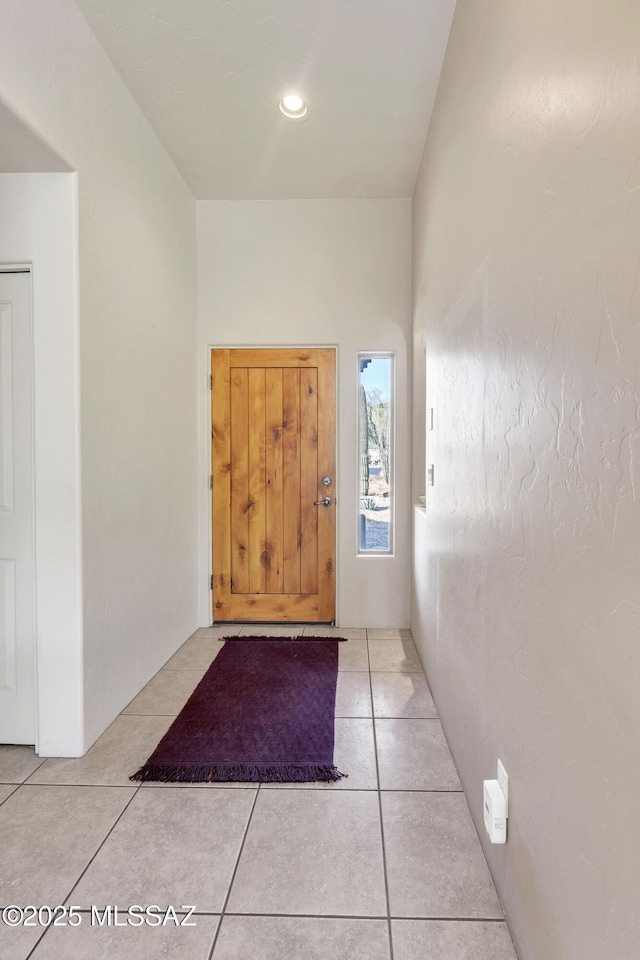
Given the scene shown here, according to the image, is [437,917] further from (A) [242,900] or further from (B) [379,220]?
(B) [379,220]

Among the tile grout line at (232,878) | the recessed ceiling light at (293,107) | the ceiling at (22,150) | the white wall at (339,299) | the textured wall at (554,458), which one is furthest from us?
the white wall at (339,299)

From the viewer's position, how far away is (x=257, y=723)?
2.42m

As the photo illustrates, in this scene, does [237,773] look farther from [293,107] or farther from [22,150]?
[293,107]

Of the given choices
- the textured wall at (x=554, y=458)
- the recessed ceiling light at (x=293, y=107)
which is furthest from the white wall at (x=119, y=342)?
the textured wall at (x=554, y=458)

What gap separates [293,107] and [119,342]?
1457 mm

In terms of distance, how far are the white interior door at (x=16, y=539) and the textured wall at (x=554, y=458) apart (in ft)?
5.56

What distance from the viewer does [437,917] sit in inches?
54.9

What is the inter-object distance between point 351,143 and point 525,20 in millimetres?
1962

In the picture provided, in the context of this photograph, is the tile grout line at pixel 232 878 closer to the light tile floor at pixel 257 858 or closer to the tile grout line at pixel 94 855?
the light tile floor at pixel 257 858

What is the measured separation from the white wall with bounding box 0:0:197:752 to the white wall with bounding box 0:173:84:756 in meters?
0.05

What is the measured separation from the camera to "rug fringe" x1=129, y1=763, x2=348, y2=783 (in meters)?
1.99

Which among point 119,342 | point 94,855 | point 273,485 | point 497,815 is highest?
point 119,342

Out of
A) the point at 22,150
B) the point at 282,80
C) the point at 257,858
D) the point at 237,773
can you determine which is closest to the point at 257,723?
the point at 237,773

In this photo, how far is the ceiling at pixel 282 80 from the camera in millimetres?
2135
